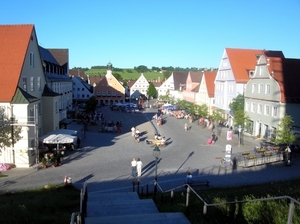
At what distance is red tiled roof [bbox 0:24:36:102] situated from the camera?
22203mm

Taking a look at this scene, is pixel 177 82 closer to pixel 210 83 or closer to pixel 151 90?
pixel 151 90

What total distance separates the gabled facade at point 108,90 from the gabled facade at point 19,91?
2280 inches

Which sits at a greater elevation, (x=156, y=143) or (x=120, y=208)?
(x=120, y=208)

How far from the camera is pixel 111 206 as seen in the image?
977 cm

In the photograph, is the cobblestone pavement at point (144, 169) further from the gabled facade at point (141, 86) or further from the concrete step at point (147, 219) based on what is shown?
the gabled facade at point (141, 86)

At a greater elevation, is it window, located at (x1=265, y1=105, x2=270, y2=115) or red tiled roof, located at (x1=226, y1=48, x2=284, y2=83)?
red tiled roof, located at (x1=226, y1=48, x2=284, y2=83)

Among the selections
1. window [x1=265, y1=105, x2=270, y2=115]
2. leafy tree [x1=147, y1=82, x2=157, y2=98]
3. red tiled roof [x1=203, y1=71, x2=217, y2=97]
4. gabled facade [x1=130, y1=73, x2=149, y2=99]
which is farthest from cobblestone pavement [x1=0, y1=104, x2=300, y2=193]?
gabled facade [x1=130, y1=73, x2=149, y2=99]

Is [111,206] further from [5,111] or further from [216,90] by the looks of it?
[216,90]

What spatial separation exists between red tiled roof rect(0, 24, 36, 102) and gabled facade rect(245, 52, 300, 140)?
22.0 m

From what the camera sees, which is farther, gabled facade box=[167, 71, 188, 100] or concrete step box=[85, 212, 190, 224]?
gabled facade box=[167, 71, 188, 100]

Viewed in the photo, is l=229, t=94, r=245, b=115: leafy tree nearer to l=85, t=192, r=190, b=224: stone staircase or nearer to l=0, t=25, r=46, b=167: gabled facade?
l=0, t=25, r=46, b=167: gabled facade

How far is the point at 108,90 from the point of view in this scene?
8369cm

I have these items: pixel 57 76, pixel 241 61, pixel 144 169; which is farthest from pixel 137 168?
pixel 241 61

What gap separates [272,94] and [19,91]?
894 inches
